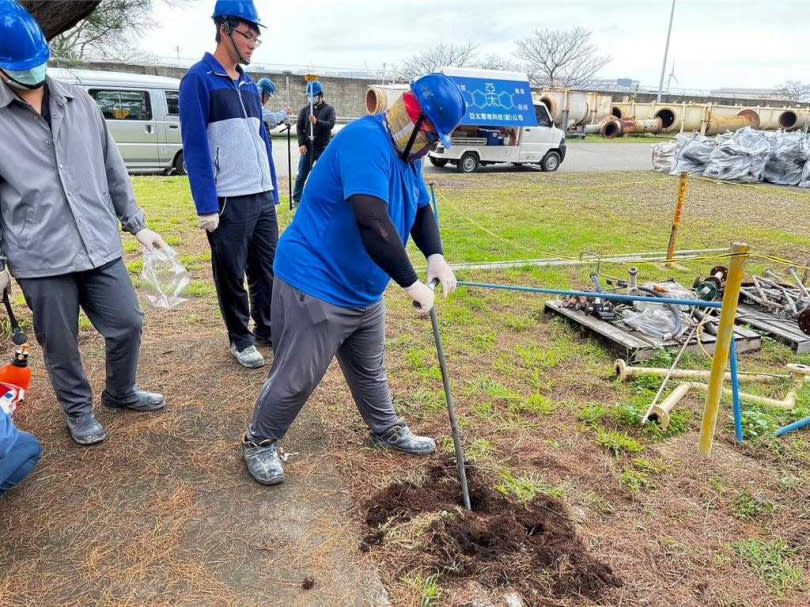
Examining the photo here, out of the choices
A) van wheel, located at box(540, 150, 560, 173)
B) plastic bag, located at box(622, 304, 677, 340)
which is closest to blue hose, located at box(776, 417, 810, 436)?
plastic bag, located at box(622, 304, 677, 340)

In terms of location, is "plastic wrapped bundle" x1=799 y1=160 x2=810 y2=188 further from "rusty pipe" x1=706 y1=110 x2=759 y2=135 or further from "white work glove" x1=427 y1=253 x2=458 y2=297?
"white work glove" x1=427 y1=253 x2=458 y2=297

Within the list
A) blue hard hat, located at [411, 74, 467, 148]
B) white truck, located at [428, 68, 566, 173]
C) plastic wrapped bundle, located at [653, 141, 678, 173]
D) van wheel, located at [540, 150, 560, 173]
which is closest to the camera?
blue hard hat, located at [411, 74, 467, 148]

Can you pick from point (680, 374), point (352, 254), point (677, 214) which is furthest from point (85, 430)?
point (677, 214)

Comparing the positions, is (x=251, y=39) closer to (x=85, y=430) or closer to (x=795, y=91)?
(x=85, y=430)

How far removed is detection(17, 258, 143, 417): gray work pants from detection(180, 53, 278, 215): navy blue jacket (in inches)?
27.9

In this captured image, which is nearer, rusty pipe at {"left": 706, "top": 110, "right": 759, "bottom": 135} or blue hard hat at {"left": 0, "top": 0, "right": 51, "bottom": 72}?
blue hard hat at {"left": 0, "top": 0, "right": 51, "bottom": 72}

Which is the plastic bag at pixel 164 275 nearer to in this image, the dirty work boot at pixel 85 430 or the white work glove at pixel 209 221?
the white work glove at pixel 209 221

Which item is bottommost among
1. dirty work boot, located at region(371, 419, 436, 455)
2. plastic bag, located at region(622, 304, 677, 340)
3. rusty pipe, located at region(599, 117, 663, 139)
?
dirty work boot, located at region(371, 419, 436, 455)

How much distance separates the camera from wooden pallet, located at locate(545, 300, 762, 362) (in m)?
4.15

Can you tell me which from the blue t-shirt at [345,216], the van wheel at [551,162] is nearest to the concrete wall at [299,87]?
the van wheel at [551,162]

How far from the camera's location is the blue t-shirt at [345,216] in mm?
2105

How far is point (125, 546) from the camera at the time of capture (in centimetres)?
225

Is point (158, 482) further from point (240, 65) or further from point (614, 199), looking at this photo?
point (614, 199)

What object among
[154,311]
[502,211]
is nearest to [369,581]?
[154,311]
